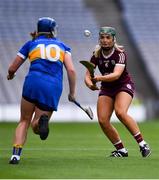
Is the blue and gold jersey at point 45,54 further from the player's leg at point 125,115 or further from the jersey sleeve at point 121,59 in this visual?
the player's leg at point 125,115

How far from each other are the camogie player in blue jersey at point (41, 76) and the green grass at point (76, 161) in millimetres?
560

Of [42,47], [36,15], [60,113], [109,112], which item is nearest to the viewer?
[42,47]

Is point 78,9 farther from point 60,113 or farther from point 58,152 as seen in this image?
point 58,152

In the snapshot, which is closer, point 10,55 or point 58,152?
point 58,152

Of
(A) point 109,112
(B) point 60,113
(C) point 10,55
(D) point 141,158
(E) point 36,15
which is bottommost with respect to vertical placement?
(D) point 141,158

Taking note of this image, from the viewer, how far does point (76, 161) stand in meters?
11.7

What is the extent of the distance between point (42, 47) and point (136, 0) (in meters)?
23.6

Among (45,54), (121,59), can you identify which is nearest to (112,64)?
(121,59)

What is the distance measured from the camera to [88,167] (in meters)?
10.7

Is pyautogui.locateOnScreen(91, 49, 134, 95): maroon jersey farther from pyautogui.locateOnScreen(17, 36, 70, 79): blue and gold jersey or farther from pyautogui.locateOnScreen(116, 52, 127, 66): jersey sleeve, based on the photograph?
pyautogui.locateOnScreen(17, 36, 70, 79): blue and gold jersey

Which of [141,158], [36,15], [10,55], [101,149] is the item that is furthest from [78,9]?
[141,158]

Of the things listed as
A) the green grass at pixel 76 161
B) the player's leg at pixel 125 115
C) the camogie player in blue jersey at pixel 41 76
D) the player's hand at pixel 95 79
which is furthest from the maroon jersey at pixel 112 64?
the camogie player in blue jersey at pixel 41 76

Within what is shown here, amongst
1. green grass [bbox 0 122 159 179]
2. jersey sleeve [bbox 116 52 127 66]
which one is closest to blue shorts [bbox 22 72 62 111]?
green grass [bbox 0 122 159 179]

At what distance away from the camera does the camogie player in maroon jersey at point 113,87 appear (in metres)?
12.5
